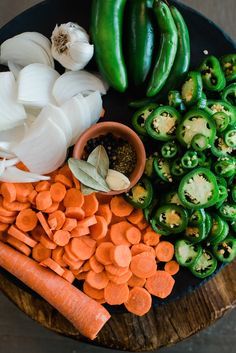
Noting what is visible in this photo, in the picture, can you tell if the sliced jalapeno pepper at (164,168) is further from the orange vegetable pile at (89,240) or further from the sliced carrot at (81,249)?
the sliced carrot at (81,249)

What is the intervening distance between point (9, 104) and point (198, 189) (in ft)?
1.92

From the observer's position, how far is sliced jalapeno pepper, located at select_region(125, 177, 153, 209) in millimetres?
→ 1540

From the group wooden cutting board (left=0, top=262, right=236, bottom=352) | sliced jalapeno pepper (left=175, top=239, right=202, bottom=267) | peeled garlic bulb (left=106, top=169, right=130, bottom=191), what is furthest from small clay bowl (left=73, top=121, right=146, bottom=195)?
wooden cutting board (left=0, top=262, right=236, bottom=352)

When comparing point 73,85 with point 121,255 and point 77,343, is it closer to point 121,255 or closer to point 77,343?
point 121,255

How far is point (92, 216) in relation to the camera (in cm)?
153

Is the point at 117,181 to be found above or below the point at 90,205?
above

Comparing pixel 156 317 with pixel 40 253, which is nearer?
pixel 40 253

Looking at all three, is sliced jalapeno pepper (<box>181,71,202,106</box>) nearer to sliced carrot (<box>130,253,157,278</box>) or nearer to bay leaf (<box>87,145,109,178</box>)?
bay leaf (<box>87,145,109,178</box>)

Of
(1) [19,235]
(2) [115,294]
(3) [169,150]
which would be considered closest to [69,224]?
(1) [19,235]

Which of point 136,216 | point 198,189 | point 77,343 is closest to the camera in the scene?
point 198,189

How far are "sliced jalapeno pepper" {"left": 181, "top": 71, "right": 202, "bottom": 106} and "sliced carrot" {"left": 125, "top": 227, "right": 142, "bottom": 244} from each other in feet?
1.30

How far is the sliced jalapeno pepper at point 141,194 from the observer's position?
154cm

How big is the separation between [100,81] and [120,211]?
0.39 m

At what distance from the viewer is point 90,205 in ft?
5.05
